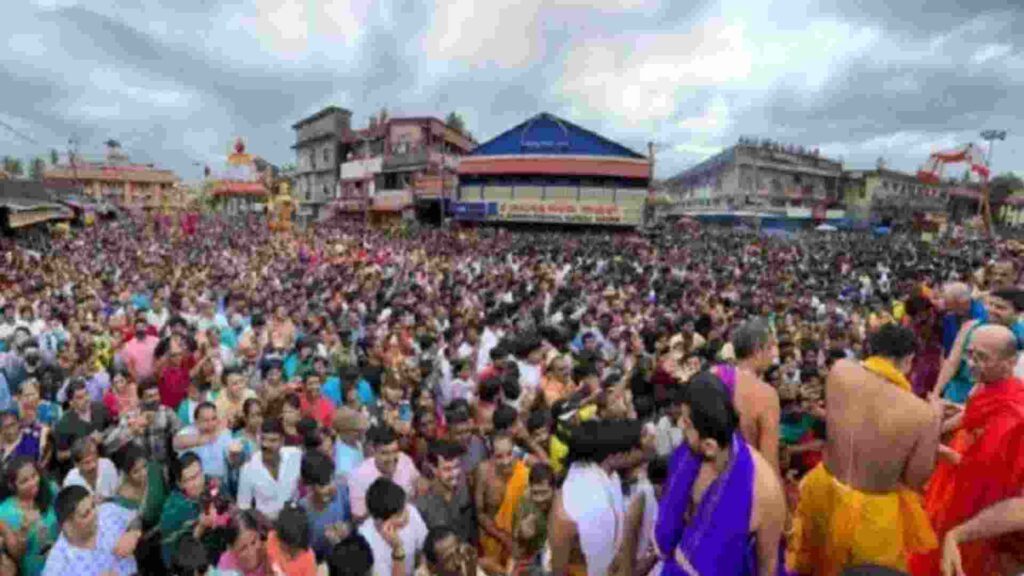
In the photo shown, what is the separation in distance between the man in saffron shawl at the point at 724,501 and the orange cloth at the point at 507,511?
4.44ft

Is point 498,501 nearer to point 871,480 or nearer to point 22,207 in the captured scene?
point 871,480

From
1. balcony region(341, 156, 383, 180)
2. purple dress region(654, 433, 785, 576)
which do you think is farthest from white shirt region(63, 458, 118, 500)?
balcony region(341, 156, 383, 180)

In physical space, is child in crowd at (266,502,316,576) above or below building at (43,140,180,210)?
below

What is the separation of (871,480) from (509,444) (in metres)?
1.79

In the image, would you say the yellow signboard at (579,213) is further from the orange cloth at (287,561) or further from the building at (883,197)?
the orange cloth at (287,561)

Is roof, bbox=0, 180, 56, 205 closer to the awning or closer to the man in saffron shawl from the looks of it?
the man in saffron shawl

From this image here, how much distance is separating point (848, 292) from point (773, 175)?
128ft

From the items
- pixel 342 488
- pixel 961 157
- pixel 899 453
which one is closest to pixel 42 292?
pixel 342 488

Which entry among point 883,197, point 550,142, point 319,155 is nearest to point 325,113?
point 319,155

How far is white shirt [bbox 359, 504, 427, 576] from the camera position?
3094 mm

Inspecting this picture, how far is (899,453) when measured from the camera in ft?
→ 8.13

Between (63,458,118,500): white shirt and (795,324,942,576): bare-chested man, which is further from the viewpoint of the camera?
(63,458,118,500): white shirt

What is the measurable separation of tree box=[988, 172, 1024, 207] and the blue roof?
46.2m

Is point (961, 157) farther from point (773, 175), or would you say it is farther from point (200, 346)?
point (200, 346)
